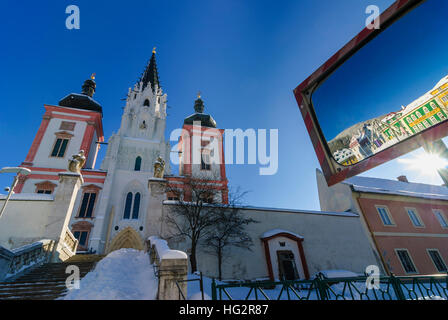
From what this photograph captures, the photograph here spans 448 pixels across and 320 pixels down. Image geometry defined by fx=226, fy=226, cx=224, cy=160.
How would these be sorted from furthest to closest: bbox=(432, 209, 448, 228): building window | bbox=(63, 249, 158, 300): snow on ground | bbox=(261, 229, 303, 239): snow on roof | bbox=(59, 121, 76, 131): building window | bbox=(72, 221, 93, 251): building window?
bbox=(59, 121, 76, 131): building window, bbox=(72, 221, 93, 251): building window, bbox=(432, 209, 448, 228): building window, bbox=(261, 229, 303, 239): snow on roof, bbox=(63, 249, 158, 300): snow on ground

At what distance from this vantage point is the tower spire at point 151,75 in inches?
1561

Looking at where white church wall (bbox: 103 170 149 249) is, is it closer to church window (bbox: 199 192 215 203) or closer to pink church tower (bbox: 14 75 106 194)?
pink church tower (bbox: 14 75 106 194)

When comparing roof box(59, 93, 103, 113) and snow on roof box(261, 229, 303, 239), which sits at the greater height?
roof box(59, 93, 103, 113)

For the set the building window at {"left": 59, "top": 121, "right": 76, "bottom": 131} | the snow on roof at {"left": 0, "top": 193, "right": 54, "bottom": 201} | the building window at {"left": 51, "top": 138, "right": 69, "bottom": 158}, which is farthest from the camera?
the building window at {"left": 59, "top": 121, "right": 76, "bottom": 131}

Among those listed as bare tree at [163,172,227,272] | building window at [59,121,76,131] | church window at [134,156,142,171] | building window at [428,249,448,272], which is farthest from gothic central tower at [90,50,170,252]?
building window at [428,249,448,272]

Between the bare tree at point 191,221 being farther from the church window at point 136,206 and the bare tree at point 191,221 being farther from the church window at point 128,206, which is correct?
the church window at point 128,206

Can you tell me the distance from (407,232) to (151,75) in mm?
41899

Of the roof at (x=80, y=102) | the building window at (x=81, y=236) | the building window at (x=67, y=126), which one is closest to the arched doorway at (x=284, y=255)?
the building window at (x=81, y=236)

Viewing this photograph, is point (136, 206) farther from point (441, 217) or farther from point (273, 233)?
point (441, 217)

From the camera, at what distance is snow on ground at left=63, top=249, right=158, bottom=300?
5.21 m

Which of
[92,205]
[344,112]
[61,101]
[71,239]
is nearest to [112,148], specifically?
[92,205]

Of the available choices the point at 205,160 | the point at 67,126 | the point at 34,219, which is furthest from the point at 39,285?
the point at 67,126

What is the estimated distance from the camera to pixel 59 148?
26.4 m

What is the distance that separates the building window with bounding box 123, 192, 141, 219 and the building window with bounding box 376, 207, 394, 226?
2263cm
